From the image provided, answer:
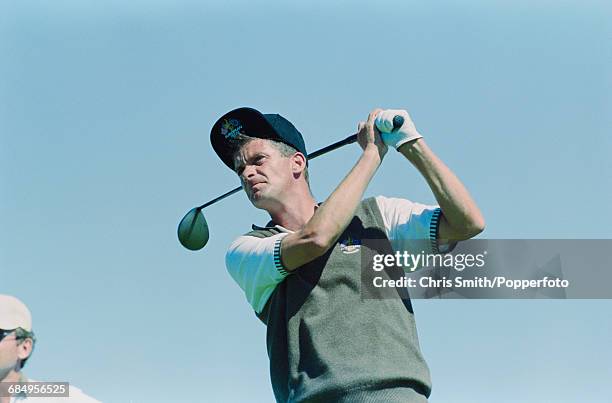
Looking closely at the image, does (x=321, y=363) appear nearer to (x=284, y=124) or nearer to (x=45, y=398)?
(x=284, y=124)

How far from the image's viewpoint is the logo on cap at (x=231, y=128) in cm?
338

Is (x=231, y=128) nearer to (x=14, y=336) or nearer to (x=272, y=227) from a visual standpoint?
(x=272, y=227)

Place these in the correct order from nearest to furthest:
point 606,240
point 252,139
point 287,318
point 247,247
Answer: point 287,318 < point 247,247 < point 252,139 < point 606,240

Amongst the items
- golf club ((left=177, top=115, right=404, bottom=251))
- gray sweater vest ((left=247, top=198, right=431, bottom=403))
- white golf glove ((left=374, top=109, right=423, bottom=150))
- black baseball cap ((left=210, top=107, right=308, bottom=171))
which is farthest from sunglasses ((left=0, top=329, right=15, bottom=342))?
white golf glove ((left=374, top=109, right=423, bottom=150))

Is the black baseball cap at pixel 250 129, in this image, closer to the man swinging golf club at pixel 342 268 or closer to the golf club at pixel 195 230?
the man swinging golf club at pixel 342 268

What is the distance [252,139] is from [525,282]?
1.32 m

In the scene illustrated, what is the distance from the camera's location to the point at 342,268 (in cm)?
289

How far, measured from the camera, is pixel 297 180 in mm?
3297

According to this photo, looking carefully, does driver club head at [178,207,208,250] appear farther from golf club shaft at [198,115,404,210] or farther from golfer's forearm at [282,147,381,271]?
golfer's forearm at [282,147,381,271]

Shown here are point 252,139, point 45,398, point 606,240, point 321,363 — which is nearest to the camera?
point 321,363

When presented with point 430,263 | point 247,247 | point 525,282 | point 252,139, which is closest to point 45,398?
point 247,247

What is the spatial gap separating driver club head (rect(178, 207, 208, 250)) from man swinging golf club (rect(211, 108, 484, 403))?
2.43 feet

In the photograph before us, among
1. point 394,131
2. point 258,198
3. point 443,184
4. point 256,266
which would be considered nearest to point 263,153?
point 258,198

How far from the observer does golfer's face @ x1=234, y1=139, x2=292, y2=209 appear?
10.4 feet
